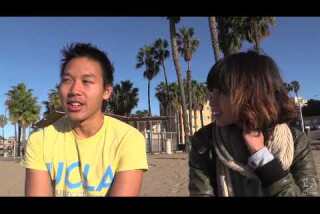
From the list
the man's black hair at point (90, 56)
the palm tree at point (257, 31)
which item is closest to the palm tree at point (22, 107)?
the palm tree at point (257, 31)

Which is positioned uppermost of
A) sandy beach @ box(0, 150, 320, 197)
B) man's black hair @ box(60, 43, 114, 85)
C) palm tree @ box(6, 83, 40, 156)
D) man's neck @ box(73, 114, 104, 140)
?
palm tree @ box(6, 83, 40, 156)

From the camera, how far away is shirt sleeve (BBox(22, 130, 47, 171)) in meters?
1.70

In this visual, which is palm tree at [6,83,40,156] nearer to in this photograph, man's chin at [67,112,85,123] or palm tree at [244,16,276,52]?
palm tree at [244,16,276,52]

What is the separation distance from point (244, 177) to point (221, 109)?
0.28m

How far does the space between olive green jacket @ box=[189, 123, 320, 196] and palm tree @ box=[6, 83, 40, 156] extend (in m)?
41.1

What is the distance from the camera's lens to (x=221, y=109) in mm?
1467

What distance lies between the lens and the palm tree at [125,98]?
39312 millimetres

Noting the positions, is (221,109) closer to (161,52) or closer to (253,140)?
(253,140)

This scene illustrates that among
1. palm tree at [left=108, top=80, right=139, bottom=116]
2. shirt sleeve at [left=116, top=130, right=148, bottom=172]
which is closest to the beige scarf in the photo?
shirt sleeve at [left=116, top=130, right=148, bottom=172]

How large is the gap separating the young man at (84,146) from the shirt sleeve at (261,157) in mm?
494

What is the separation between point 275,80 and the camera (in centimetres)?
150

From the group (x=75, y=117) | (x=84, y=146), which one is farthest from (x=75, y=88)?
(x=84, y=146)
